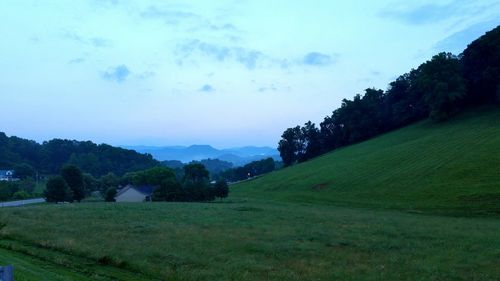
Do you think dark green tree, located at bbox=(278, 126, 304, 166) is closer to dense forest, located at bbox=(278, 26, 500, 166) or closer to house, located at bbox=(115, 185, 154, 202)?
dense forest, located at bbox=(278, 26, 500, 166)

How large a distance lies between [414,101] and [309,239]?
8776cm

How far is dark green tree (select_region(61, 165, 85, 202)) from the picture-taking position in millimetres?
83250

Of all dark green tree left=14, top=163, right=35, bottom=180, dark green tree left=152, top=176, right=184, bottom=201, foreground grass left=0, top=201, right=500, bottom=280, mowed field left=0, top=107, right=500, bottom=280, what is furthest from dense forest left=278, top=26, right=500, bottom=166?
dark green tree left=14, top=163, right=35, bottom=180

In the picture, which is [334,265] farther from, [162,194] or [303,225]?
[162,194]

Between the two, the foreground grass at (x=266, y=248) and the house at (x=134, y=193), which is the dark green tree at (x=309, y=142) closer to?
the house at (x=134, y=193)

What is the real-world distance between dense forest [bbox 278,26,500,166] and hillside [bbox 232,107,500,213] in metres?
5.58

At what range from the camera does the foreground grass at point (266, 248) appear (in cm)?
1748

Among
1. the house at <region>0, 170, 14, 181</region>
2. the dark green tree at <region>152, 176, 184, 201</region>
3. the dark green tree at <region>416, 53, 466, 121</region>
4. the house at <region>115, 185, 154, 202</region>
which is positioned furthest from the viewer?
the house at <region>0, 170, 14, 181</region>

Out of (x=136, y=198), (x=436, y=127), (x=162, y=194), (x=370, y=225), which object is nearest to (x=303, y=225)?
(x=370, y=225)

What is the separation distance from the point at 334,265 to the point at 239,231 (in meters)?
10.9

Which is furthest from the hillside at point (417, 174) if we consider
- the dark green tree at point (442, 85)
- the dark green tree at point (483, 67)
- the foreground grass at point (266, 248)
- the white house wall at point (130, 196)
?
the white house wall at point (130, 196)

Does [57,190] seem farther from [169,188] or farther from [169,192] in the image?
[169,192]

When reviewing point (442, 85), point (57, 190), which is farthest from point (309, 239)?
point (442, 85)

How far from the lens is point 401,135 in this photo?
9062 cm
